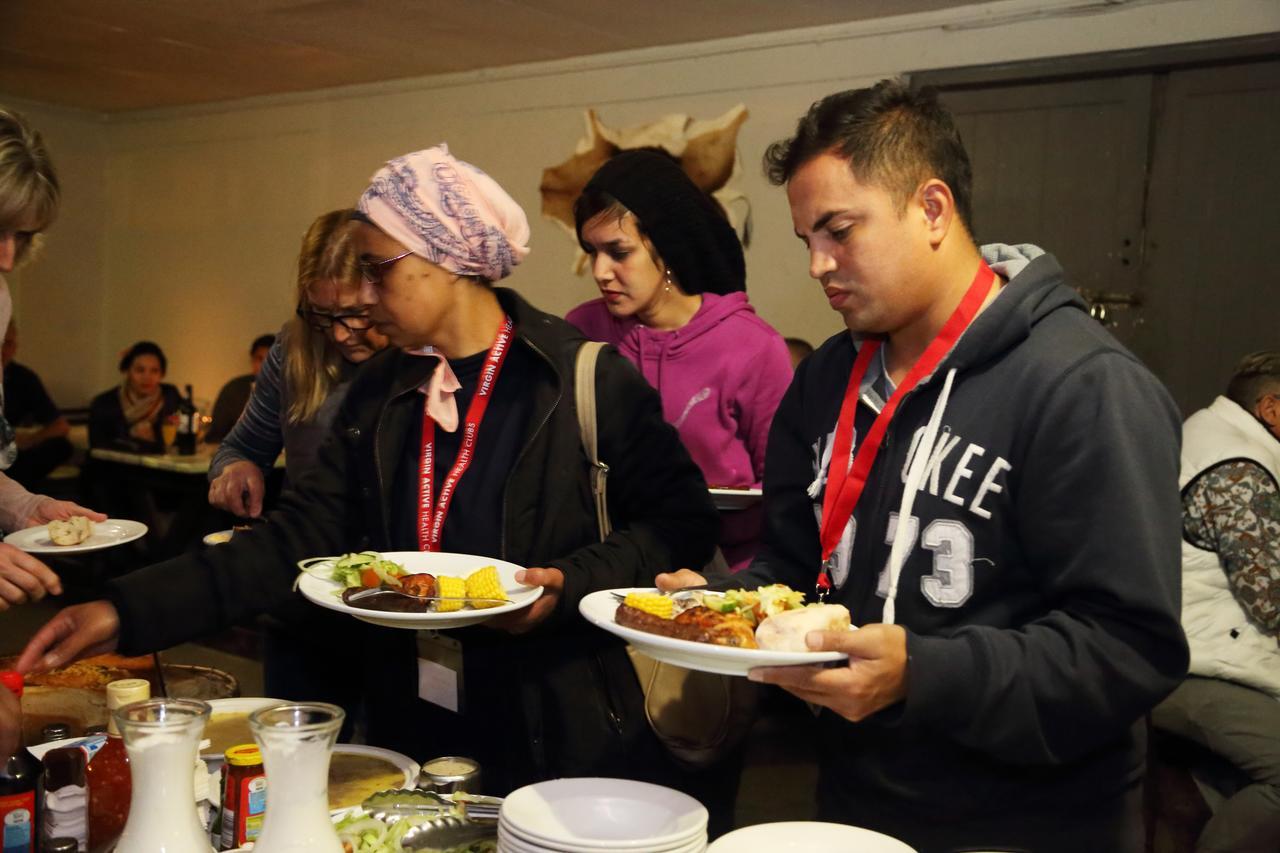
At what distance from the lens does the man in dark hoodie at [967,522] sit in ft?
4.41

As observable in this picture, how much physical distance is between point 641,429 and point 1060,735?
912 millimetres

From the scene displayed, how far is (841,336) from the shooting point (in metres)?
1.83

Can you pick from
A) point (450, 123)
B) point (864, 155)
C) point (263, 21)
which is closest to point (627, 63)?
point (450, 123)

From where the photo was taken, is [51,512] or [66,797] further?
[51,512]

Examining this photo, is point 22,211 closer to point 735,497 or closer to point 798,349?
point 735,497

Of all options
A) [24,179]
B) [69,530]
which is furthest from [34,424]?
[24,179]

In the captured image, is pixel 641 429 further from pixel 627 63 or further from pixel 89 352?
pixel 89 352

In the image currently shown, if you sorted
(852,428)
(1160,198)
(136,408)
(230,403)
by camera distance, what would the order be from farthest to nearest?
(230,403) → (136,408) → (1160,198) → (852,428)

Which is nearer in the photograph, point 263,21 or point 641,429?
point 641,429

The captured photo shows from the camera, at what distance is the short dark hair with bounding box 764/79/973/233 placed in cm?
153

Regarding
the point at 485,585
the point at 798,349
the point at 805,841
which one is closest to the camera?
the point at 805,841

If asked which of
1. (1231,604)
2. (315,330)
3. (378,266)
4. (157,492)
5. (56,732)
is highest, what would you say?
(378,266)

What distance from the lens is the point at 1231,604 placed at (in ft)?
10.9

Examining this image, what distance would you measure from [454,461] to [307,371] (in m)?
0.95
